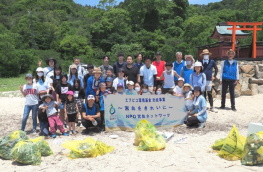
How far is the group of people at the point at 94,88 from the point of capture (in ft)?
21.2

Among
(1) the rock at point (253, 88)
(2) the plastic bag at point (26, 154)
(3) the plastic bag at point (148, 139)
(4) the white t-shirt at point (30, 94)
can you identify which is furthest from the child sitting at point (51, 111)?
(1) the rock at point (253, 88)

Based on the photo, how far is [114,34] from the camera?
4522cm

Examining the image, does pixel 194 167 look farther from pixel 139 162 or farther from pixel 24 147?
pixel 24 147

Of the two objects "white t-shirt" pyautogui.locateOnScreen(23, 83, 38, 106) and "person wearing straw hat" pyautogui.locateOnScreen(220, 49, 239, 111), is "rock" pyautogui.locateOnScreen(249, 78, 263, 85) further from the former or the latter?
"white t-shirt" pyautogui.locateOnScreen(23, 83, 38, 106)

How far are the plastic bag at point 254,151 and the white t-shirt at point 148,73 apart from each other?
140 inches

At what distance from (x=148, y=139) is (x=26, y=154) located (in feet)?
6.99

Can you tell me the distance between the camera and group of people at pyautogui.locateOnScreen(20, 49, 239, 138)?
6.45 meters

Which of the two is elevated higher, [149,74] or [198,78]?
[149,74]

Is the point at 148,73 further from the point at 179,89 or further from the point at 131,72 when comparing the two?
the point at 179,89

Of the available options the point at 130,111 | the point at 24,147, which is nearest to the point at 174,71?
the point at 130,111

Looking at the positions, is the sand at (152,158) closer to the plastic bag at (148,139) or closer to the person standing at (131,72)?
the plastic bag at (148,139)

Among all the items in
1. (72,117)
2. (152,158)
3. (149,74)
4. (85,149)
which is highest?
(149,74)

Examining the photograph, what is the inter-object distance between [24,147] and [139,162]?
1880 mm

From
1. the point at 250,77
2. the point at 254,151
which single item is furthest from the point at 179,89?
the point at 250,77
